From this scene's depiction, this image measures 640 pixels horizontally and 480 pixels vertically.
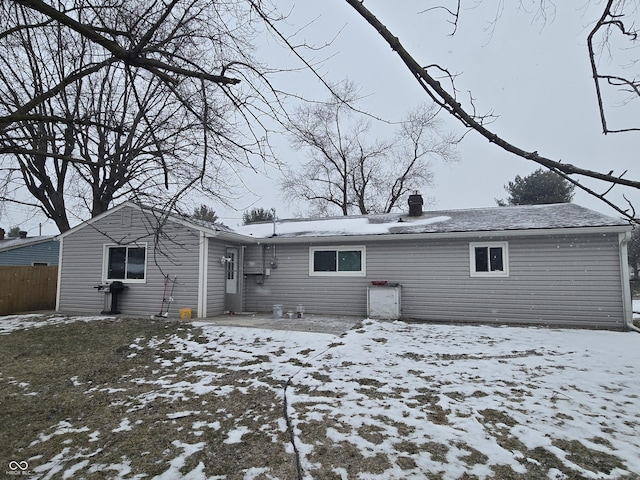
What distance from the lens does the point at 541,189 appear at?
2223cm

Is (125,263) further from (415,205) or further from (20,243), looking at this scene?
(20,243)

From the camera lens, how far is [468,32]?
2.10m

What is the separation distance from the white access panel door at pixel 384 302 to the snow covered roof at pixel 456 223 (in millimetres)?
1614

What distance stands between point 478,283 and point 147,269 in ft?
30.7

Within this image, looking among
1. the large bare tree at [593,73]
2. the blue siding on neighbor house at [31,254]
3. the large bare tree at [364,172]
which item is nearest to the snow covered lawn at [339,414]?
the large bare tree at [593,73]

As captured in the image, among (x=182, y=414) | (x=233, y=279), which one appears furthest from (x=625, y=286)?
(x=233, y=279)

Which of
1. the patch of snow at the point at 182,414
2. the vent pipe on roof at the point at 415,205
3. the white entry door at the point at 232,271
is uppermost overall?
the vent pipe on roof at the point at 415,205

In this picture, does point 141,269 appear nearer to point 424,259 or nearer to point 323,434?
point 424,259

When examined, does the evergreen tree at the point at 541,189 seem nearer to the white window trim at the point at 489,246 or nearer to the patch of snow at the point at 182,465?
the white window trim at the point at 489,246

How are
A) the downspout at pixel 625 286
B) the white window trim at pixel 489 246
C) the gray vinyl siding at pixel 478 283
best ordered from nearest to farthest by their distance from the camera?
the downspout at pixel 625 286, the gray vinyl siding at pixel 478 283, the white window trim at pixel 489 246

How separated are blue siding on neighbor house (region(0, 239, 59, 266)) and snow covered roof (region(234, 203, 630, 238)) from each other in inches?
532

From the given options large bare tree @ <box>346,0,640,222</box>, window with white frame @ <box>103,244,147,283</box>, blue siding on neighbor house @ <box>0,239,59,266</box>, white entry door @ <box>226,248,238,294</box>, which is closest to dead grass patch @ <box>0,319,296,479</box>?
large bare tree @ <box>346,0,640,222</box>

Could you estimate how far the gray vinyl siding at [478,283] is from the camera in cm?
867

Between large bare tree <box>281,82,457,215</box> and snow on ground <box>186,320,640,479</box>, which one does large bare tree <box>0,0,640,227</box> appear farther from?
large bare tree <box>281,82,457,215</box>
